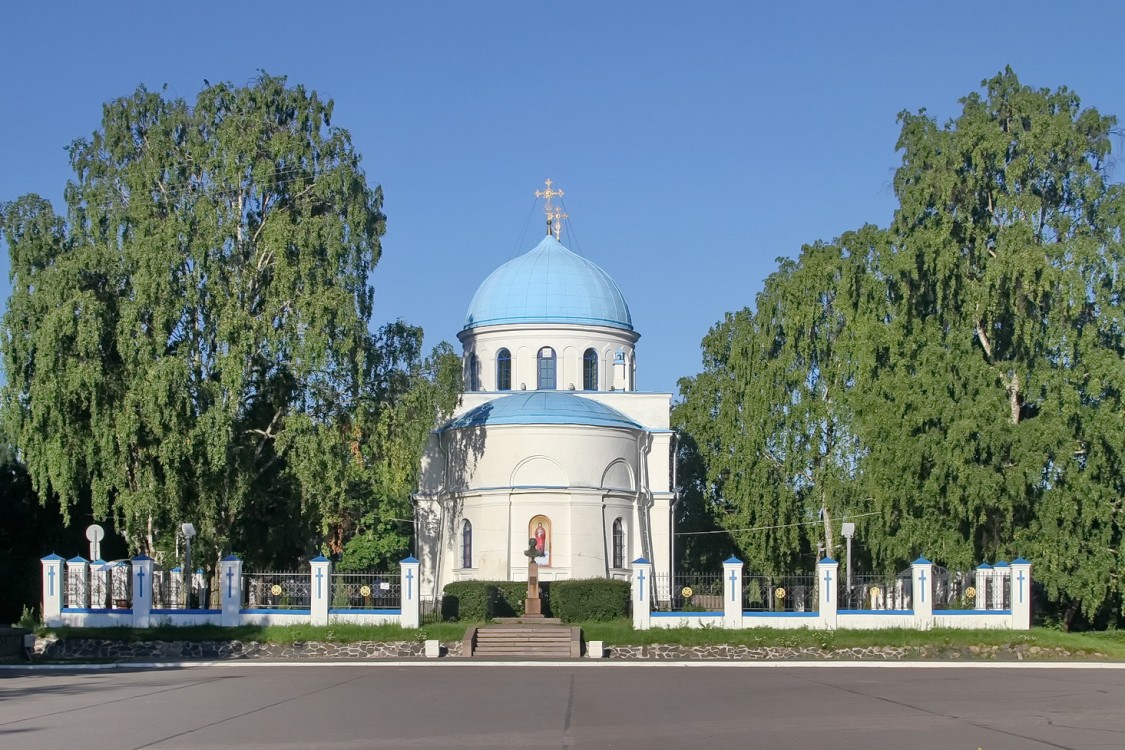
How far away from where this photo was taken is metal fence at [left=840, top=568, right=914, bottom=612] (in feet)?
115

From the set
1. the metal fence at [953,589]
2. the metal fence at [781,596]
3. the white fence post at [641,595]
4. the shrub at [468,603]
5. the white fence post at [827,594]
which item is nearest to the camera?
the white fence post at [827,594]

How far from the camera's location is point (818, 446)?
41406 mm

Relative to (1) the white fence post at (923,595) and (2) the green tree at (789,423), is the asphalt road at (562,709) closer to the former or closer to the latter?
(1) the white fence post at (923,595)

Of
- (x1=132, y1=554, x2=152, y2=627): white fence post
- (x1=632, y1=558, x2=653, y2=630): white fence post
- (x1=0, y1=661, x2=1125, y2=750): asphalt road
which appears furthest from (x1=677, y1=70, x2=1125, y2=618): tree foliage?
(x1=132, y1=554, x2=152, y2=627): white fence post

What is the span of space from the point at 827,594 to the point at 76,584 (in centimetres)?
1633

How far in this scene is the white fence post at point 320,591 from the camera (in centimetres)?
3136

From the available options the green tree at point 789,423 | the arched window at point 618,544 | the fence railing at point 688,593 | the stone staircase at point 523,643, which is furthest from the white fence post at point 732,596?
the arched window at point 618,544

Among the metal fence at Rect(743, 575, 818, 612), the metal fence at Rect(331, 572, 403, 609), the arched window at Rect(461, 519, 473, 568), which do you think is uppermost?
the arched window at Rect(461, 519, 473, 568)

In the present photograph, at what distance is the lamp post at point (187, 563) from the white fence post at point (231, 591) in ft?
2.66

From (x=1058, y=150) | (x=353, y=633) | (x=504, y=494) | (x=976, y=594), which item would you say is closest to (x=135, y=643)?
(x=353, y=633)

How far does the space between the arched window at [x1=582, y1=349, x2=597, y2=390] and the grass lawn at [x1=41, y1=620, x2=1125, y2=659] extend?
55.3ft

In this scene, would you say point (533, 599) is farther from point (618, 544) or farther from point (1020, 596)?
point (1020, 596)

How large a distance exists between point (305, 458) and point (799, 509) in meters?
15.7

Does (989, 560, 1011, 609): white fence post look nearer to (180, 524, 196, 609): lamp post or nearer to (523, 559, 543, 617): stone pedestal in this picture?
(523, 559, 543, 617): stone pedestal
